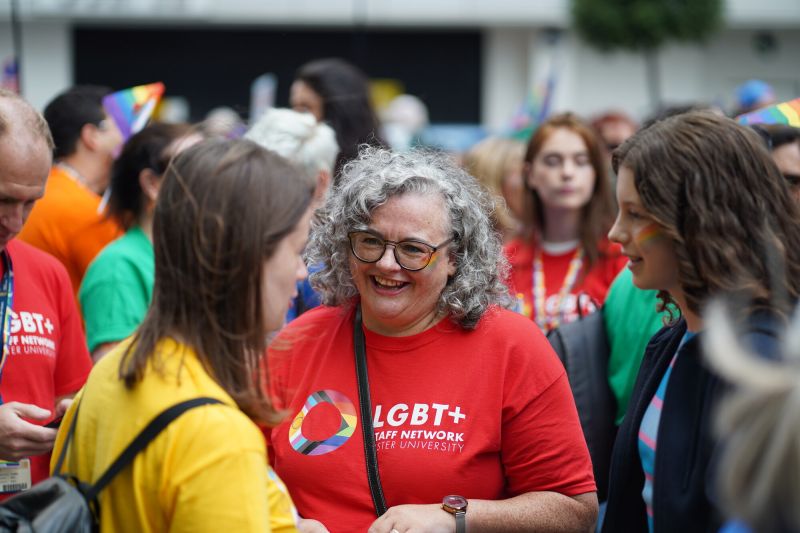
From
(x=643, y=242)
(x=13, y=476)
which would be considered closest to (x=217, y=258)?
(x=643, y=242)

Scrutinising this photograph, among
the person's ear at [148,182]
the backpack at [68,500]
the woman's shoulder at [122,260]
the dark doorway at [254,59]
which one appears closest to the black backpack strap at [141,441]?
the backpack at [68,500]

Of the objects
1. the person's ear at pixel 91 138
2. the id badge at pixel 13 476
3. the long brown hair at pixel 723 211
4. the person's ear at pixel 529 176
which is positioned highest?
the long brown hair at pixel 723 211

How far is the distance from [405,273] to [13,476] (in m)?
1.28

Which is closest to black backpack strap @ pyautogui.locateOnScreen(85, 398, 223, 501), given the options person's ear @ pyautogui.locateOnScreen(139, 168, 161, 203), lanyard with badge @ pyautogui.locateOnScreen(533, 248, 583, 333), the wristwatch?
the wristwatch

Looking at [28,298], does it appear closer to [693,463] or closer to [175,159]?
[175,159]

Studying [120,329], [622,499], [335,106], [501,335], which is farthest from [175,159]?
[335,106]

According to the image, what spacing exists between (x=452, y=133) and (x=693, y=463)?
13.4 meters

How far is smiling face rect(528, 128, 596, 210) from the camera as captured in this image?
4.73 meters

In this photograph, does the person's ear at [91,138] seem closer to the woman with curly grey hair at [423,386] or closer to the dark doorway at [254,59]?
the woman with curly grey hair at [423,386]

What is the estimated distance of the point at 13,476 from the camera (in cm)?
274

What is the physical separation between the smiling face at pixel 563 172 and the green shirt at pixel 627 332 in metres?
1.17

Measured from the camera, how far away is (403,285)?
2830 mm

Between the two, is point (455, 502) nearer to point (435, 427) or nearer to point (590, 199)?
point (435, 427)

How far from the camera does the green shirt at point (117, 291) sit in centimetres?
366
